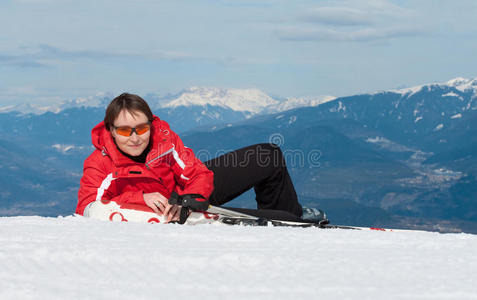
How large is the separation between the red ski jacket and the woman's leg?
1.97 ft

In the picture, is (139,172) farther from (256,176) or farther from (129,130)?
(256,176)

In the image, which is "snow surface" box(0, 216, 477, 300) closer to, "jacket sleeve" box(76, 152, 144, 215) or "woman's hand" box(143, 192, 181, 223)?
"woman's hand" box(143, 192, 181, 223)

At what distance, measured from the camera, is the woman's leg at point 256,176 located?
4.84 m

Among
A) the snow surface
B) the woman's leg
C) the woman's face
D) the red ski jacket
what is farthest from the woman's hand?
the woman's leg

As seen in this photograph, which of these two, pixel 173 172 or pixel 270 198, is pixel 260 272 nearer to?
pixel 173 172

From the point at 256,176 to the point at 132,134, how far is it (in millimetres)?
1438

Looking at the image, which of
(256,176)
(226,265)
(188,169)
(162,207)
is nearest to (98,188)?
(162,207)

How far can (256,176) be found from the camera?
4.86 metres

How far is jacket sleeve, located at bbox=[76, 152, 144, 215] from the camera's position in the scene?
12.5 ft

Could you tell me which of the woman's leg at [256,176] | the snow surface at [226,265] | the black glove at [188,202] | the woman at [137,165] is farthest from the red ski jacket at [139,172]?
the snow surface at [226,265]

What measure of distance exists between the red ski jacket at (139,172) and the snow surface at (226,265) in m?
1.28

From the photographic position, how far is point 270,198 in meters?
5.00

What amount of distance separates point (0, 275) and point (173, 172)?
2.63 meters

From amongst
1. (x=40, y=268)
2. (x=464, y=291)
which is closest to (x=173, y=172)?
(x=40, y=268)
